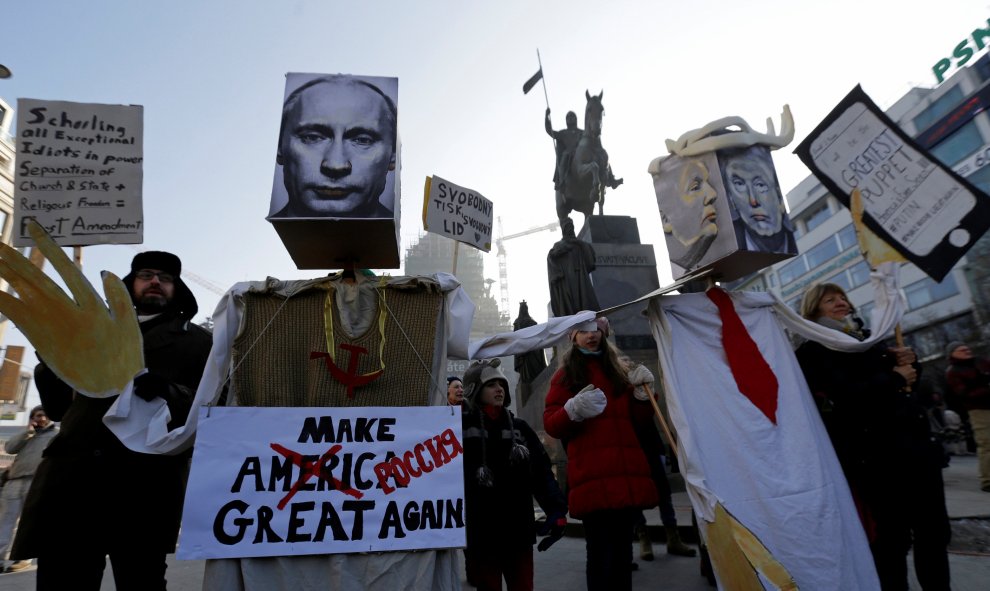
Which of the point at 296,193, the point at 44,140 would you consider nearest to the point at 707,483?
the point at 296,193

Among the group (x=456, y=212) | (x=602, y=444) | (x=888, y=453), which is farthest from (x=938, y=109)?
(x=602, y=444)

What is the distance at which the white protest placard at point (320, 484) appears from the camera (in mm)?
2137

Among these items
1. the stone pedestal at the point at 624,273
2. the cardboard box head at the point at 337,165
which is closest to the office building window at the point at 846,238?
the stone pedestal at the point at 624,273

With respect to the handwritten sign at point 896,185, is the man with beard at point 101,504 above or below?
below

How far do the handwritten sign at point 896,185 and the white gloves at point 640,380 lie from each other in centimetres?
179

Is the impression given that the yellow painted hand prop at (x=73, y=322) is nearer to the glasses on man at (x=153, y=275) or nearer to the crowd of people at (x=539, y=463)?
the crowd of people at (x=539, y=463)

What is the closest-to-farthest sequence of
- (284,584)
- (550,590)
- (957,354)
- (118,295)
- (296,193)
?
1. (284,584)
2. (118,295)
3. (296,193)
4. (550,590)
5. (957,354)

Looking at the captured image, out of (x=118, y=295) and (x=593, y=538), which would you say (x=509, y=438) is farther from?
(x=118, y=295)

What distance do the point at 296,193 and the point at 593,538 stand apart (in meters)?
2.32

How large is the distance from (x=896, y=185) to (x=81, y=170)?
524 cm

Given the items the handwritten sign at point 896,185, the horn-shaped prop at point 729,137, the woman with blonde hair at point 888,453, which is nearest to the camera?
the woman with blonde hair at point 888,453

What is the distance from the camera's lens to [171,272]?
294 cm

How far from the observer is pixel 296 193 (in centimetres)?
254

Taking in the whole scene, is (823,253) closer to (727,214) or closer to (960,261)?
(960,261)
